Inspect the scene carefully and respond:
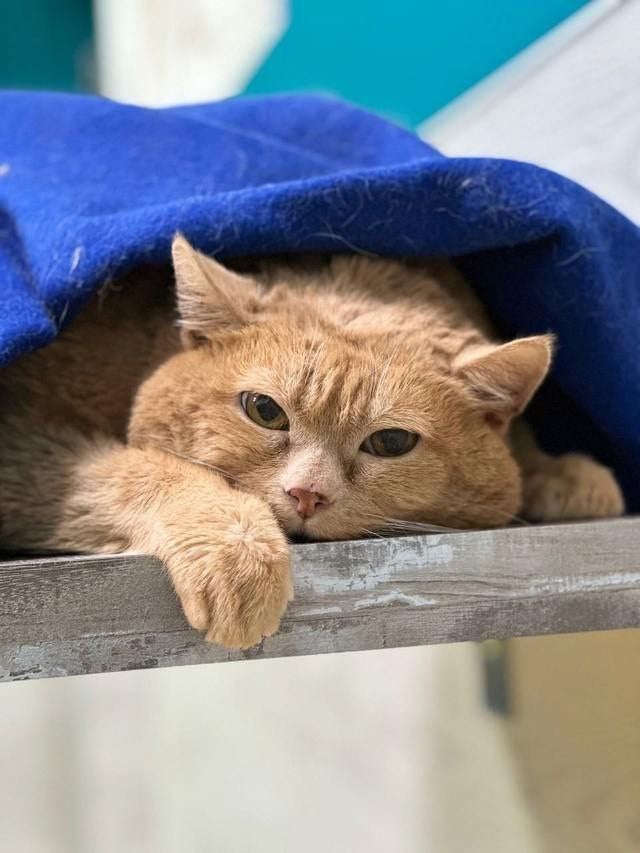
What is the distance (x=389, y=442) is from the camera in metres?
0.96

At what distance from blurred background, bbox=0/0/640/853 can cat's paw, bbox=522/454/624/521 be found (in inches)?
7.1

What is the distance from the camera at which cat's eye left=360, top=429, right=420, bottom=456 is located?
959 mm

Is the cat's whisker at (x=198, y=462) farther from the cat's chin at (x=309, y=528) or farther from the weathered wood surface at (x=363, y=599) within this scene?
the weathered wood surface at (x=363, y=599)

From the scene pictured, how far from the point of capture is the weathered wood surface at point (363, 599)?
73 cm

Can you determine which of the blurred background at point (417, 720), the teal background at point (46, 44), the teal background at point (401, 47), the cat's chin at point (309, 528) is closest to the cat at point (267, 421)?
the cat's chin at point (309, 528)

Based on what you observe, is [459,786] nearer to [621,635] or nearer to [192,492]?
[621,635]

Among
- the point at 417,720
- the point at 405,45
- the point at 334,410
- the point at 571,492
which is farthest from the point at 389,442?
the point at 405,45

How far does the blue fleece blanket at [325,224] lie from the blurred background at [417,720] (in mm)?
350

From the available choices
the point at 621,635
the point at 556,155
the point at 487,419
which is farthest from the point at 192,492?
the point at 556,155

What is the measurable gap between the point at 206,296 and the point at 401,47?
136 centimetres

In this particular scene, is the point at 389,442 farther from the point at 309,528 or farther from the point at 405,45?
the point at 405,45

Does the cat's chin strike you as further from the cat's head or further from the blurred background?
the blurred background

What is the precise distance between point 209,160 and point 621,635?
917mm

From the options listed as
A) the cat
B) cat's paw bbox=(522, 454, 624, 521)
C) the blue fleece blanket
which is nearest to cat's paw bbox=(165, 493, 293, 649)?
the cat
